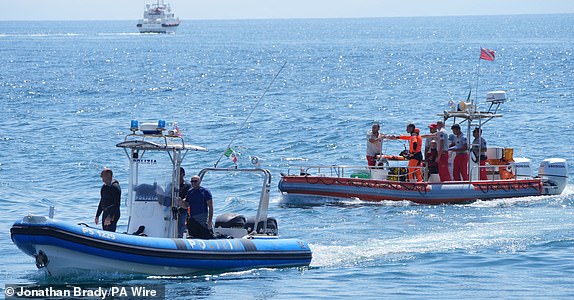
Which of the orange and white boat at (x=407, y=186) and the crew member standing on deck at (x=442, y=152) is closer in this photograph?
the crew member standing on deck at (x=442, y=152)

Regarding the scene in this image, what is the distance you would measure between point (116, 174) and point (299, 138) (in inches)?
373

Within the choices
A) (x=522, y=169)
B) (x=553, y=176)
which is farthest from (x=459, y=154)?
(x=553, y=176)

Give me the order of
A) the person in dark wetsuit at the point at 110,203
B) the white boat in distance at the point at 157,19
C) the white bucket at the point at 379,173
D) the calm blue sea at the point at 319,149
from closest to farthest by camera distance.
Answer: the person in dark wetsuit at the point at 110,203, the calm blue sea at the point at 319,149, the white bucket at the point at 379,173, the white boat in distance at the point at 157,19

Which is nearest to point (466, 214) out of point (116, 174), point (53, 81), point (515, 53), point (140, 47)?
point (116, 174)

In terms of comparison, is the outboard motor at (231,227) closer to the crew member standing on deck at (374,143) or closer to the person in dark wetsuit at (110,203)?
the person in dark wetsuit at (110,203)

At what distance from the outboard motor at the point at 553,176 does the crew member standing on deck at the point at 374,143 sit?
12.3 feet

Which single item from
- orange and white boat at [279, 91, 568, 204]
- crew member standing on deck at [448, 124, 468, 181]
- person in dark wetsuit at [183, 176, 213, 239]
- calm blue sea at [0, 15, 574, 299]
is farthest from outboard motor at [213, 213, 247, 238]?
crew member standing on deck at [448, 124, 468, 181]

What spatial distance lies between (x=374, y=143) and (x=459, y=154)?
178cm

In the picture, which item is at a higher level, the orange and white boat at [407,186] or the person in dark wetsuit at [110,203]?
the person in dark wetsuit at [110,203]

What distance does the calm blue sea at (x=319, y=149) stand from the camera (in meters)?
16.1

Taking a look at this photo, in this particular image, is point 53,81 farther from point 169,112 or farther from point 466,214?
point 466,214

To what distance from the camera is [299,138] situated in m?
36.4

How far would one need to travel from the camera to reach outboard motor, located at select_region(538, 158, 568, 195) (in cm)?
2442

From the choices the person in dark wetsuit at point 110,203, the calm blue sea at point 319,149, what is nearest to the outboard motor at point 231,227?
the calm blue sea at point 319,149
